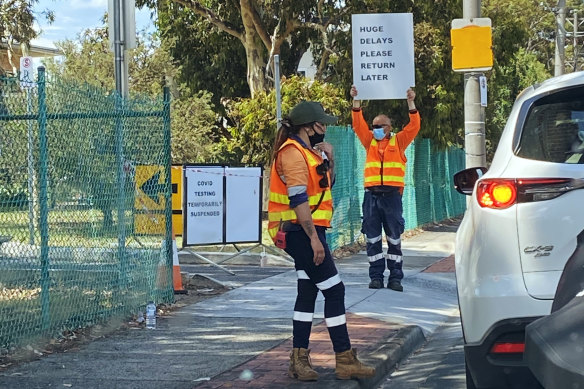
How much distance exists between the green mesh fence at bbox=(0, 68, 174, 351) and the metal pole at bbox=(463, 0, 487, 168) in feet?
14.5

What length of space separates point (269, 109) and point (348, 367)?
16497mm

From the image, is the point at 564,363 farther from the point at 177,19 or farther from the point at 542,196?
the point at 177,19

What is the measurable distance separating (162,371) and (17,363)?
3.78 feet

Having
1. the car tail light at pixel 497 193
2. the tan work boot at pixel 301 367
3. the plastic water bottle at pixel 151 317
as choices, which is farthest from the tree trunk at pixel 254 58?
the car tail light at pixel 497 193

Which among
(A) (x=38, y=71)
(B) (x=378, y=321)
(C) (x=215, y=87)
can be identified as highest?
(C) (x=215, y=87)

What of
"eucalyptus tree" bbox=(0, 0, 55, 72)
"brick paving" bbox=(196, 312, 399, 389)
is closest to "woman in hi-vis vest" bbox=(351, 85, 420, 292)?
"brick paving" bbox=(196, 312, 399, 389)

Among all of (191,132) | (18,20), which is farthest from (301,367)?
(18,20)

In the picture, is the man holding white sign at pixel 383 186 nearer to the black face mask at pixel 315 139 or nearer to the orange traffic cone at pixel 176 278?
the orange traffic cone at pixel 176 278

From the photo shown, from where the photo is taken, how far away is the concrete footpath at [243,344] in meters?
6.30

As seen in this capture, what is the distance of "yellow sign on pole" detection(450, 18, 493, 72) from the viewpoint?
38.1ft

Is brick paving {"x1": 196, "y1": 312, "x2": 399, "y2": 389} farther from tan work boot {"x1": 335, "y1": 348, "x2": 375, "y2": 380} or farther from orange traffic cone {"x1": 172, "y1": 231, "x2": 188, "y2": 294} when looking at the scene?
orange traffic cone {"x1": 172, "y1": 231, "x2": 188, "y2": 294}

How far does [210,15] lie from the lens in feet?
78.1

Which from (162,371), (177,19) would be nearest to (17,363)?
(162,371)

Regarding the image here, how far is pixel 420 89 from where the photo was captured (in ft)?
74.5
